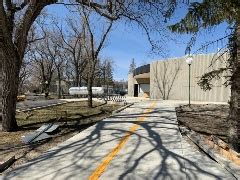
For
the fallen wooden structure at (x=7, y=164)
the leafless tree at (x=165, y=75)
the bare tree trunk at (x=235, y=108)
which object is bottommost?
the fallen wooden structure at (x=7, y=164)

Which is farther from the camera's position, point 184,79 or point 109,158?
point 184,79

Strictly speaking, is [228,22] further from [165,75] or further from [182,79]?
[165,75]

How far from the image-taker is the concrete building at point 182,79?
33.7 meters

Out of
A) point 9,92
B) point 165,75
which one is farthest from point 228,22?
point 165,75

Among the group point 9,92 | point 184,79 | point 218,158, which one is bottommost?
point 218,158

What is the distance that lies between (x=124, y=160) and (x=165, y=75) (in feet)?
110

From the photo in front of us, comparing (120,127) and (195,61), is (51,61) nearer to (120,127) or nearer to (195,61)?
(195,61)

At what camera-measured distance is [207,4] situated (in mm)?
10242

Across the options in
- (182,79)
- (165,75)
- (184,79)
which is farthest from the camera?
(165,75)

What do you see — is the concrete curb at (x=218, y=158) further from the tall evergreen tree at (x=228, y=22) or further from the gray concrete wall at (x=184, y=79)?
the gray concrete wall at (x=184, y=79)

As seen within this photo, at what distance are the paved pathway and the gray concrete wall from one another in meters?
20.1

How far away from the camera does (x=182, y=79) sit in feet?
129

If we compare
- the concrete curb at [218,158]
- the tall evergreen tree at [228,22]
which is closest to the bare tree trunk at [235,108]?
the tall evergreen tree at [228,22]

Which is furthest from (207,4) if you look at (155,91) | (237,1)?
(155,91)
